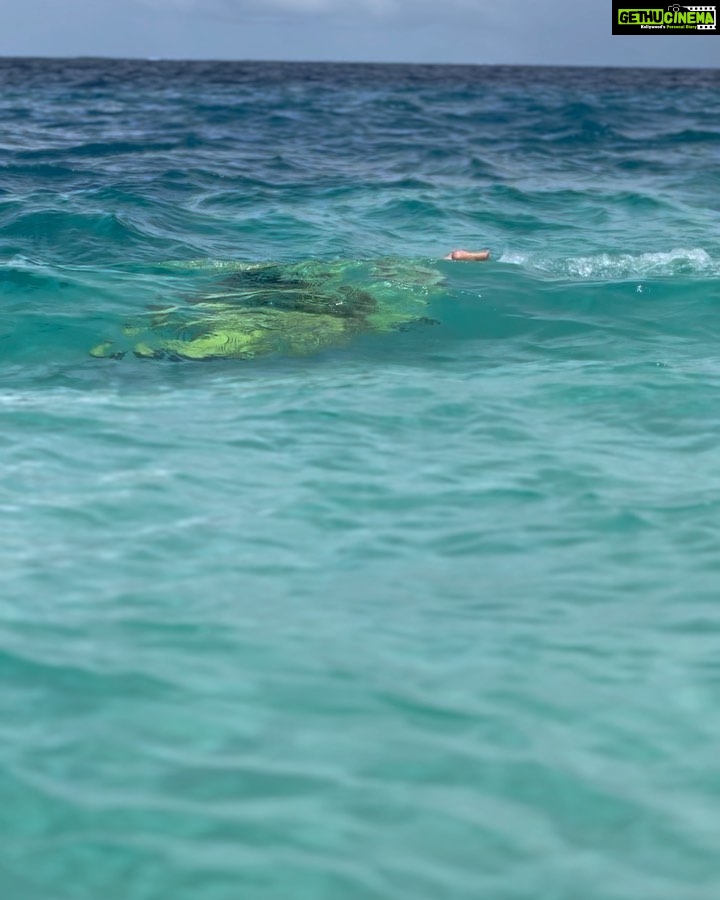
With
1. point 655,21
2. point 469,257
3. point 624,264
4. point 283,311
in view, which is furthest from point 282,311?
point 655,21

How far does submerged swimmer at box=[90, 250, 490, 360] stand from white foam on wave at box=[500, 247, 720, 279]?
65.9 inches

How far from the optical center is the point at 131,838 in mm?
3770

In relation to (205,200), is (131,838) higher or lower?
lower

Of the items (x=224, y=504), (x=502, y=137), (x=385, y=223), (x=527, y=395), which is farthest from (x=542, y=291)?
(x=502, y=137)

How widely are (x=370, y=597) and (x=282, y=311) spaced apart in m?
5.45

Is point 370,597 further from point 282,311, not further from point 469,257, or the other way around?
point 469,257

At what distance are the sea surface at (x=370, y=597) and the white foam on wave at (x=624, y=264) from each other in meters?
0.19

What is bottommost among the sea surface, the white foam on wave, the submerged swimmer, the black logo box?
the sea surface

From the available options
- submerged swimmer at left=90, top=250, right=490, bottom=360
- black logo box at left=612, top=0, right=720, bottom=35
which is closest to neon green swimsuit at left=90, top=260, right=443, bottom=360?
submerged swimmer at left=90, top=250, right=490, bottom=360

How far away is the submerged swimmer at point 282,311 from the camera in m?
9.51

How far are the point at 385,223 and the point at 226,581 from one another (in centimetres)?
1203

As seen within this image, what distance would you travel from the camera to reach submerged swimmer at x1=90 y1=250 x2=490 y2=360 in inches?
374

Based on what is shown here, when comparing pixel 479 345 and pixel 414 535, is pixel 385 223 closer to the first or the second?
pixel 479 345

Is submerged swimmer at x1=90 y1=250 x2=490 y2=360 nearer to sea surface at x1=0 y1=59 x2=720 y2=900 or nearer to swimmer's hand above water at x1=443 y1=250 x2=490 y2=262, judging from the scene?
sea surface at x1=0 y1=59 x2=720 y2=900
